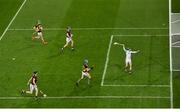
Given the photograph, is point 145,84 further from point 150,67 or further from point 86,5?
point 86,5

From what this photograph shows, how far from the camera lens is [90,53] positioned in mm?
39062

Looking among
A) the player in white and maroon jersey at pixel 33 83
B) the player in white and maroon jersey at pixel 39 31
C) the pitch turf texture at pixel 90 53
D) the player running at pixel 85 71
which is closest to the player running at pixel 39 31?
the player in white and maroon jersey at pixel 39 31

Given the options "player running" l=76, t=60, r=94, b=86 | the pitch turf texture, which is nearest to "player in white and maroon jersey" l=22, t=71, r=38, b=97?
the pitch turf texture

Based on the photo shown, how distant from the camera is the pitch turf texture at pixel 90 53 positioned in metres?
33.4

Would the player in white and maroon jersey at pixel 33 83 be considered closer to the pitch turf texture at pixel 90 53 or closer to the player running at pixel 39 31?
the pitch turf texture at pixel 90 53

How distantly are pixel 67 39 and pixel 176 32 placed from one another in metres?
8.05

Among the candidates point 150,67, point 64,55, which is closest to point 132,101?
point 150,67

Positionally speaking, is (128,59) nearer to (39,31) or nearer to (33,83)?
(33,83)

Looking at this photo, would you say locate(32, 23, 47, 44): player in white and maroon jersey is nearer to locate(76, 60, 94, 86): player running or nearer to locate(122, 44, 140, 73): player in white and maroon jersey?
locate(76, 60, 94, 86): player running

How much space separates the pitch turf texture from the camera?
3341 cm

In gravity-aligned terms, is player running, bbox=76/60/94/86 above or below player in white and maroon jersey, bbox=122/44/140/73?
below

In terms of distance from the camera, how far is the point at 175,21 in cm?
3859

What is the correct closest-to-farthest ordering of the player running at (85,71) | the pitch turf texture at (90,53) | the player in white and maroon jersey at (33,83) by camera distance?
the player in white and maroon jersey at (33,83), the pitch turf texture at (90,53), the player running at (85,71)

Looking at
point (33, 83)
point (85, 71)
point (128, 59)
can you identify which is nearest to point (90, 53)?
point (128, 59)
